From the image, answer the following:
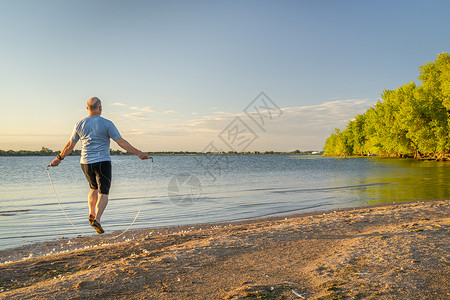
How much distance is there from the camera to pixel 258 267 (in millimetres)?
5367

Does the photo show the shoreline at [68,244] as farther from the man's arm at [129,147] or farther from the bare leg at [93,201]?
the man's arm at [129,147]

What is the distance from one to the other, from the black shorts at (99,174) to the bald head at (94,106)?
919 mm

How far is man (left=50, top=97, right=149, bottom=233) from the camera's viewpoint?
6078mm

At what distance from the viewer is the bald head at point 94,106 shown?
6164mm

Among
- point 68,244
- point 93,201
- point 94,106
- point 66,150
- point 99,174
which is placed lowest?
point 68,244

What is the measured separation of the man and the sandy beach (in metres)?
1.28

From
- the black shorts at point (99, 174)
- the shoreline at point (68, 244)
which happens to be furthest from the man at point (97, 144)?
the shoreline at point (68, 244)

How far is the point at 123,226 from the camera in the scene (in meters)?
11.9

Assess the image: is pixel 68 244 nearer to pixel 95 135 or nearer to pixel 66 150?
pixel 66 150

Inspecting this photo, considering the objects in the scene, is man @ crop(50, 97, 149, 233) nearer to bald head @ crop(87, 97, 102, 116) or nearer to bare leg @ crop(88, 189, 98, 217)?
bald head @ crop(87, 97, 102, 116)

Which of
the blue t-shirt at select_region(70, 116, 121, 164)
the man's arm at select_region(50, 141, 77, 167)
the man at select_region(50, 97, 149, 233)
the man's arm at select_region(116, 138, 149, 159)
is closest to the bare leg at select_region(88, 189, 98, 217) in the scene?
the man at select_region(50, 97, 149, 233)

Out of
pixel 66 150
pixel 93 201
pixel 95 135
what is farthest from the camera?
pixel 93 201

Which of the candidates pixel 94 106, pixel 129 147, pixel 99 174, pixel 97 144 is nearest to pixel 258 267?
pixel 129 147

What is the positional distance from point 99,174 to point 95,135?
28.4 inches
